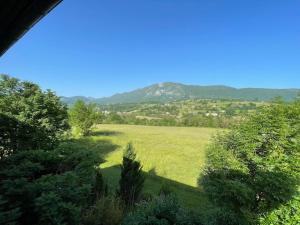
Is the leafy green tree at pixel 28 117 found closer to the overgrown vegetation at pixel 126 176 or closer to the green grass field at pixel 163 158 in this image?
the overgrown vegetation at pixel 126 176

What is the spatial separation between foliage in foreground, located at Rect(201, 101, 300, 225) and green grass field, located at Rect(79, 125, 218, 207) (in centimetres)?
225

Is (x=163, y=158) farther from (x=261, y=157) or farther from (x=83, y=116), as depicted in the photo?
(x=261, y=157)

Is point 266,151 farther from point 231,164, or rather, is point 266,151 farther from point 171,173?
point 171,173

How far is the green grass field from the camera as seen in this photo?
16500 mm

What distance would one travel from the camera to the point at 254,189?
9812mm

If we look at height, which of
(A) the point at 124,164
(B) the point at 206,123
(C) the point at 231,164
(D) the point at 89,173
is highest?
(D) the point at 89,173

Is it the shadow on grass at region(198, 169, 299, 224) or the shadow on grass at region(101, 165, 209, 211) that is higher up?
the shadow on grass at region(198, 169, 299, 224)

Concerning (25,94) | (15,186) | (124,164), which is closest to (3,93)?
(25,94)

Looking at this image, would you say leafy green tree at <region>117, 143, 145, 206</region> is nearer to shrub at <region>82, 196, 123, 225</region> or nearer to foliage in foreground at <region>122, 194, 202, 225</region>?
shrub at <region>82, 196, 123, 225</region>

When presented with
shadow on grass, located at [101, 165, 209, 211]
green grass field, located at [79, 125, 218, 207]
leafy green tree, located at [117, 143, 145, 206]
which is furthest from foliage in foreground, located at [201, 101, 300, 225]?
leafy green tree, located at [117, 143, 145, 206]

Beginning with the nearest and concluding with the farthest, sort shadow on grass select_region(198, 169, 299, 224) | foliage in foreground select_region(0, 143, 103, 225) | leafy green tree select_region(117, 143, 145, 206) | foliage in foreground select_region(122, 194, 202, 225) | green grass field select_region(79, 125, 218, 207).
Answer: foliage in foreground select_region(0, 143, 103, 225), foliage in foreground select_region(122, 194, 202, 225), shadow on grass select_region(198, 169, 299, 224), leafy green tree select_region(117, 143, 145, 206), green grass field select_region(79, 125, 218, 207)

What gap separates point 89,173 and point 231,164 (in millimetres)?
7769

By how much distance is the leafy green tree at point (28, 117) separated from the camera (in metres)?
11.5

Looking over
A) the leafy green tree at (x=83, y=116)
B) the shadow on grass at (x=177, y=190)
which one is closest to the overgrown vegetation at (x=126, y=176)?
the shadow on grass at (x=177, y=190)
